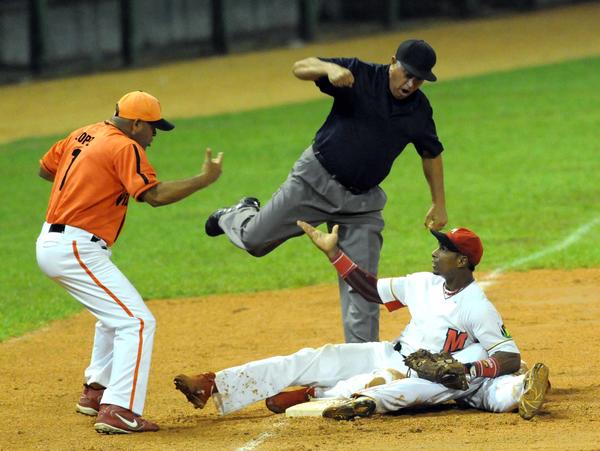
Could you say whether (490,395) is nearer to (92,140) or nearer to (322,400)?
(322,400)

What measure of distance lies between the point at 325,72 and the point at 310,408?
1918 millimetres

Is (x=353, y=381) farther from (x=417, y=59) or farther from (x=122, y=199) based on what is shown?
(x=417, y=59)

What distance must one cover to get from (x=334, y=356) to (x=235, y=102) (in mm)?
16364

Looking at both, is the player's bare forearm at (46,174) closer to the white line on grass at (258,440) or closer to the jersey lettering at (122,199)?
the jersey lettering at (122,199)

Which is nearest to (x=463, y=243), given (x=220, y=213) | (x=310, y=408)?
(x=310, y=408)

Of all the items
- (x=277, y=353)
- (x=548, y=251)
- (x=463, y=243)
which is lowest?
(x=548, y=251)

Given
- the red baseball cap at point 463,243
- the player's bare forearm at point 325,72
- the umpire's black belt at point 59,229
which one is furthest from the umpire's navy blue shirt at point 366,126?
the umpire's black belt at point 59,229

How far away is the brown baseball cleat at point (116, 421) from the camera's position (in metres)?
6.93

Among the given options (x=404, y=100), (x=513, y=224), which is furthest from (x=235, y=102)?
(x=404, y=100)

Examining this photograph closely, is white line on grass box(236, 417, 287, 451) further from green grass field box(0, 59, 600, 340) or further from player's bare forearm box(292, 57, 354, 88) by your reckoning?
green grass field box(0, 59, 600, 340)

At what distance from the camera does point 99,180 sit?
709 centimetres

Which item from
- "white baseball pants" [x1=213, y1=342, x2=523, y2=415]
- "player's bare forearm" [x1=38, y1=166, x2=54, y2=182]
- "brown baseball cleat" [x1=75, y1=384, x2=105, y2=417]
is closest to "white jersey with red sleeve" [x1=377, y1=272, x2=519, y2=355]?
"white baseball pants" [x1=213, y1=342, x2=523, y2=415]

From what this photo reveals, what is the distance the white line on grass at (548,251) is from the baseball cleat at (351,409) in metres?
4.15

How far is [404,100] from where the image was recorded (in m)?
7.69
